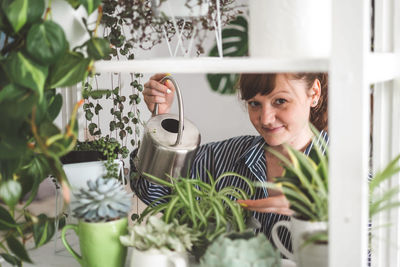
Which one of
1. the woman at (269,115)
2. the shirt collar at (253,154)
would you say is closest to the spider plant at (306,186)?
the woman at (269,115)

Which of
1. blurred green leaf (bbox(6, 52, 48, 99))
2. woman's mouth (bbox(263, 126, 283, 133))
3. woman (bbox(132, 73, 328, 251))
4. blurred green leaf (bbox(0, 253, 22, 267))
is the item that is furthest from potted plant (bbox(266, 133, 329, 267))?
woman's mouth (bbox(263, 126, 283, 133))

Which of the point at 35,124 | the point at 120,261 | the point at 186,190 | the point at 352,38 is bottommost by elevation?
the point at 120,261

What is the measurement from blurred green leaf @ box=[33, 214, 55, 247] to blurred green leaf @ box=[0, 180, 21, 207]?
0.34 feet

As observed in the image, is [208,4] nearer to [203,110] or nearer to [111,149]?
[111,149]

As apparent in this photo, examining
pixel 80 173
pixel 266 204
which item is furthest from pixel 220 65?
pixel 80 173

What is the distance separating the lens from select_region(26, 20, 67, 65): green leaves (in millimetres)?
710

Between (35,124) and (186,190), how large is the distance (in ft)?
0.93

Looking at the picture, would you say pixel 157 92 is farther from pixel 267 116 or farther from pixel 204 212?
pixel 204 212

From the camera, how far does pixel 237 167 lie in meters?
1.86

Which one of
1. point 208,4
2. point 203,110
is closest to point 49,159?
point 208,4

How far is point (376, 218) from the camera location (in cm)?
96

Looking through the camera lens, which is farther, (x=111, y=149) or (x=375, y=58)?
(x=111, y=149)

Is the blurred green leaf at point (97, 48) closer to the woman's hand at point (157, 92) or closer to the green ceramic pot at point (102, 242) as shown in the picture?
the green ceramic pot at point (102, 242)

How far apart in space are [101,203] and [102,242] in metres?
0.07
